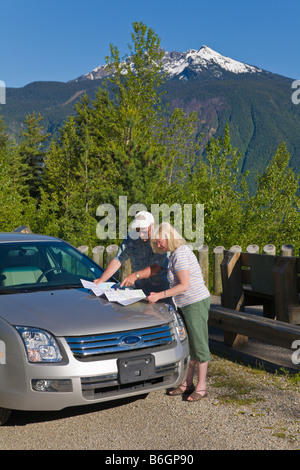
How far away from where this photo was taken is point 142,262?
20.3ft

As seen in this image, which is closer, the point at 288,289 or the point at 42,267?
the point at 42,267

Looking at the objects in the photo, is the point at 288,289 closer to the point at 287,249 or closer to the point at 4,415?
the point at 4,415

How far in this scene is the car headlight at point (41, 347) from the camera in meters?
4.32

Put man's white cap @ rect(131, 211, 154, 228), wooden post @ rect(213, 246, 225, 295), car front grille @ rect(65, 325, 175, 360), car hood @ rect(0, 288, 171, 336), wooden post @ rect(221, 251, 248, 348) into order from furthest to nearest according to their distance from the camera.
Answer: wooden post @ rect(213, 246, 225, 295) → wooden post @ rect(221, 251, 248, 348) → man's white cap @ rect(131, 211, 154, 228) → car hood @ rect(0, 288, 171, 336) → car front grille @ rect(65, 325, 175, 360)

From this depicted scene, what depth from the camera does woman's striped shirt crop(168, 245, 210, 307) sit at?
5148 mm

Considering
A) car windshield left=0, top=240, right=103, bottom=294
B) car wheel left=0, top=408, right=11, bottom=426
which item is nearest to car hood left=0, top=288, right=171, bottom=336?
car windshield left=0, top=240, right=103, bottom=294

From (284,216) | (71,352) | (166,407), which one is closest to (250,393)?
(166,407)

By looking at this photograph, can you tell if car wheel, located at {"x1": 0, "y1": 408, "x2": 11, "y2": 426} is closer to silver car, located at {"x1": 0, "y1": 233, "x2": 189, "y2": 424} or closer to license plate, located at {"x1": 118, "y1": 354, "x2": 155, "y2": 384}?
silver car, located at {"x1": 0, "y1": 233, "x2": 189, "y2": 424}

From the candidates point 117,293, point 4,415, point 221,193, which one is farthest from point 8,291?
point 221,193

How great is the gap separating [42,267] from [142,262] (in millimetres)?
1065

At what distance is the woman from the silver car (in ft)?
0.58

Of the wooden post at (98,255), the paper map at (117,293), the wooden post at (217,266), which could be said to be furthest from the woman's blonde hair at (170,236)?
the wooden post at (98,255)

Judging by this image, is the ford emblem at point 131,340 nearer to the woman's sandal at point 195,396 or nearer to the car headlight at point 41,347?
the car headlight at point 41,347
